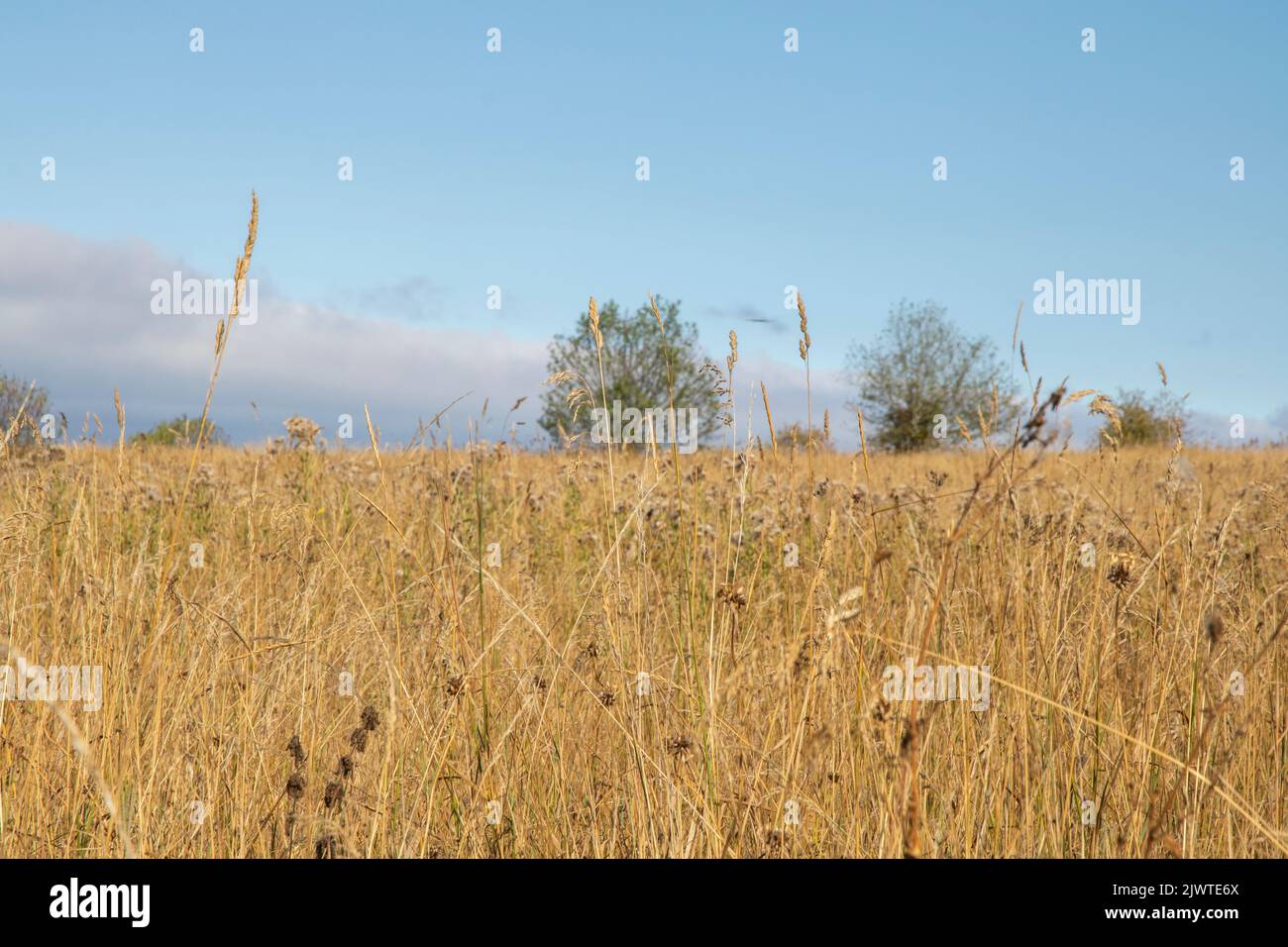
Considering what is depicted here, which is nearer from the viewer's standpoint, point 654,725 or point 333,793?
point 333,793

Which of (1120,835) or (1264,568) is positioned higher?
(1264,568)

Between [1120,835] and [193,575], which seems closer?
[1120,835]

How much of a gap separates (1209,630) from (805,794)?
1.28 meters

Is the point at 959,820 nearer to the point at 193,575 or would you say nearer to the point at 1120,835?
the point at 1120,835

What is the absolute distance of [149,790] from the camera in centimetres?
245

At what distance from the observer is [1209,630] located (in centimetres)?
130
